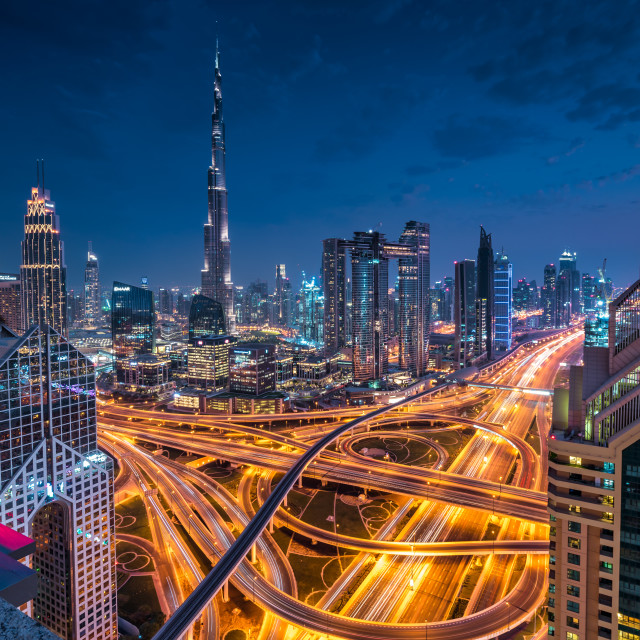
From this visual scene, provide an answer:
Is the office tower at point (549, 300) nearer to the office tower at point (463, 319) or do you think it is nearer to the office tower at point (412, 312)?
the office tower at point (463, 319)

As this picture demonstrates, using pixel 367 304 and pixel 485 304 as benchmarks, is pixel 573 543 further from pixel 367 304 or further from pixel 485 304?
pixel 485 304

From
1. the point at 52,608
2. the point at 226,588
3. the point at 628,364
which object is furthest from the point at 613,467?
the point at 52,608

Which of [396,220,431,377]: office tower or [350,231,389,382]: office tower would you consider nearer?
[350,231,389,382]: office tower

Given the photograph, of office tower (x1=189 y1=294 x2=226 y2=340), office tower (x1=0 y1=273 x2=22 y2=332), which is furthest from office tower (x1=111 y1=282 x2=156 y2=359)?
office tower (x1=0 y1=273 x2=22 y2=332)

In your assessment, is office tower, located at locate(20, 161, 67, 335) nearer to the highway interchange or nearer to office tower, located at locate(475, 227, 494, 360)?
the highway interchange

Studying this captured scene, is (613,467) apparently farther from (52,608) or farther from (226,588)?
(52,608)

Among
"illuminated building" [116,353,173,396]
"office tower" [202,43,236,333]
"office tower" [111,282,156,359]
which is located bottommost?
"illuminated building" [116,353,173,396]

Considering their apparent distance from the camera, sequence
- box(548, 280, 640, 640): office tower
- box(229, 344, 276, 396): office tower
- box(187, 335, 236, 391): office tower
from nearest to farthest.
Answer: box(548, 280, 640, 640): office tower < box(229, 344, 276, 396): office tower < box(187, 335, 236, 391): office tower
